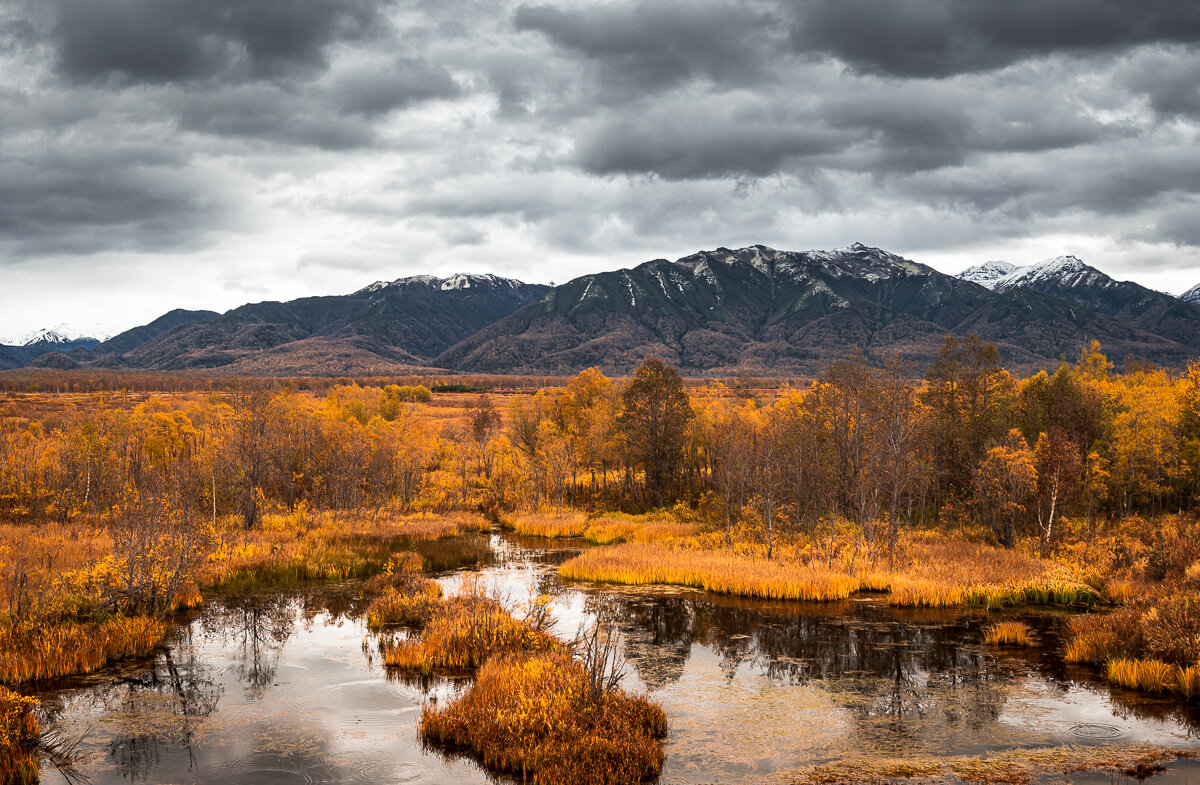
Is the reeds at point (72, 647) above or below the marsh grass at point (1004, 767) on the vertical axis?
above

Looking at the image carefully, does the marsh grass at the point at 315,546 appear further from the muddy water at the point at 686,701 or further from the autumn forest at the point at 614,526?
the muddy water at the point at 686,701

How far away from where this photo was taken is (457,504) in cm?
5672

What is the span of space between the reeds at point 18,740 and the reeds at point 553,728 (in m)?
7.27

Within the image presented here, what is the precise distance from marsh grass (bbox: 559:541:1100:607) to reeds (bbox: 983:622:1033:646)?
4721mm

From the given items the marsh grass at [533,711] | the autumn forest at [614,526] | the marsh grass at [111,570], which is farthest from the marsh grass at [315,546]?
the marsh grass at [533,711]

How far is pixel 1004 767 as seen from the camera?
14766 mm

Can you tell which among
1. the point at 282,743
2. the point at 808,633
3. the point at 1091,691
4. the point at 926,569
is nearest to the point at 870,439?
the point at 926,569

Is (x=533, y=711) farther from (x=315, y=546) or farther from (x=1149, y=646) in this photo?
(x=315, y=546)

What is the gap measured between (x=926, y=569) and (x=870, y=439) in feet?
46.8

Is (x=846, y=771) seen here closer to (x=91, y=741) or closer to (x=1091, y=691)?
(x=1091, y=691)

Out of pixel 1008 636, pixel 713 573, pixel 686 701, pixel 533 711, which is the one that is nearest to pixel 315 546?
pixel 713 573

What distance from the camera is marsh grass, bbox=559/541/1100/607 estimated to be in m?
29.1

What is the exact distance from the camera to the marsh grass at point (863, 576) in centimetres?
2908

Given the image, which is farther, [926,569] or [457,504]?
[457,504]
